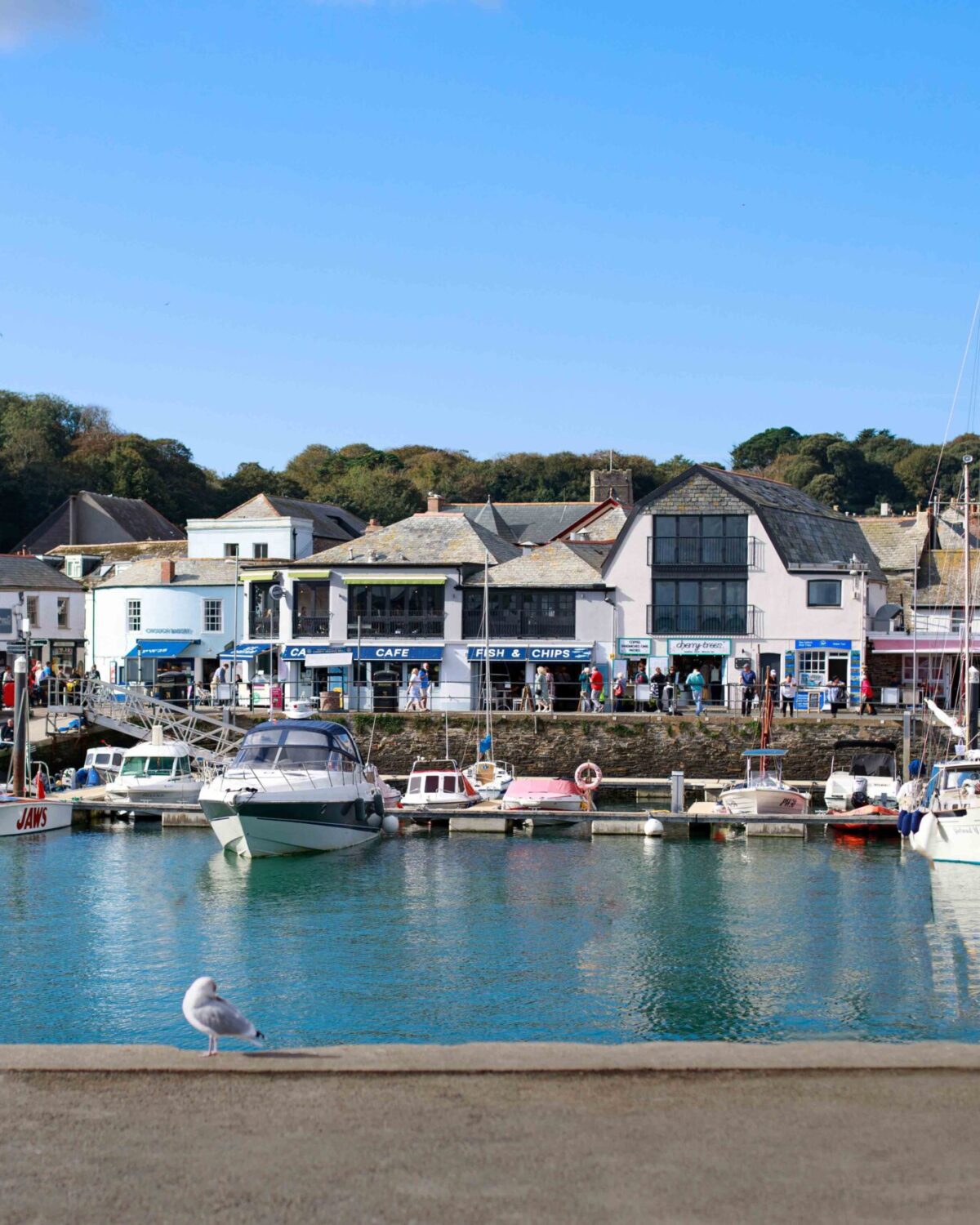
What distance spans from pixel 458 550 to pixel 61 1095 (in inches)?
1920

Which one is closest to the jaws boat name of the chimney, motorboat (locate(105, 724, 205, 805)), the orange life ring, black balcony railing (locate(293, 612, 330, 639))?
motorboat (locate(105, 724, 205, 805))

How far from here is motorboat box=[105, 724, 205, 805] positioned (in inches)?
1719

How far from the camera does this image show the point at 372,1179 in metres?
9.00

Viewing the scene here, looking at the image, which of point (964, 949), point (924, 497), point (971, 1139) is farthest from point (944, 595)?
point (924, 497)

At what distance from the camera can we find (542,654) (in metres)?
56.3

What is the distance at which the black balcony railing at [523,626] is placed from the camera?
57.1m

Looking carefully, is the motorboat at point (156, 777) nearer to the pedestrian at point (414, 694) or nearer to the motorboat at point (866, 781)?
the pedestrian at point (414, 694)

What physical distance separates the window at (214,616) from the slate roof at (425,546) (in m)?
5.32

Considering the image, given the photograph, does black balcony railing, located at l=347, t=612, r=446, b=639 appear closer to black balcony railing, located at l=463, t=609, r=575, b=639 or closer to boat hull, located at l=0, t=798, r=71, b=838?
black balcony railing, located at l=463, t=609, r=575, b=639

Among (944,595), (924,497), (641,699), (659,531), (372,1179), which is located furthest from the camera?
(924,497)

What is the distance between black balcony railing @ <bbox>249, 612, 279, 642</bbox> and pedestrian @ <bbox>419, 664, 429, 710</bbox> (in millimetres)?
7195

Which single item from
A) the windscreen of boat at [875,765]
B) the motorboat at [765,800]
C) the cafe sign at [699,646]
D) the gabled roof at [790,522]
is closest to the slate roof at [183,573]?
the gabled roof at [790,522]

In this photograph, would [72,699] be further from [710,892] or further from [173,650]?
[710,892]

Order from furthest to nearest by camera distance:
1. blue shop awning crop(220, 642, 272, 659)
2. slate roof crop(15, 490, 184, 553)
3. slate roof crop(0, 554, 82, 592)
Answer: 1. slate roof crop(15, 490, 184, 553)
2. slate roof crop(0, 554, 82, 592)
3. blue shop awning crop(220, 642, 272, 659)
